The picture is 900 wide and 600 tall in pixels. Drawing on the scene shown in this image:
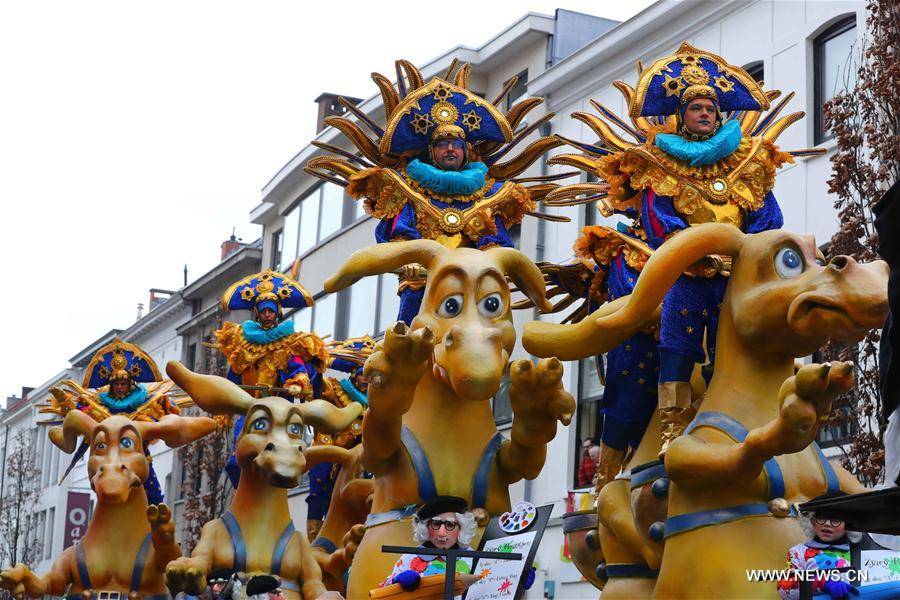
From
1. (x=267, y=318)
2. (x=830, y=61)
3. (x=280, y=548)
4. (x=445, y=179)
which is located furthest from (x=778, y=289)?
(x=830, y=61)

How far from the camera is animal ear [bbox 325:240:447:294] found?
5762 millimetres

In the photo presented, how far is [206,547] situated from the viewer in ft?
23.1

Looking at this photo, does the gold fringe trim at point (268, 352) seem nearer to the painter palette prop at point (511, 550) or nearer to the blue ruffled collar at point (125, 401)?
the blue ruffled collar at point (125, 401)

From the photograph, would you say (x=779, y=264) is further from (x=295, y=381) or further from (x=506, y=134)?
(x=295, y=381)

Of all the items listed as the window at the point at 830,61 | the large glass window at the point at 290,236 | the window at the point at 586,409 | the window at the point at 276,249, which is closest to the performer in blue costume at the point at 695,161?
the window at the point at 830,61

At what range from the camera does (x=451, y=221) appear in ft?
21.2

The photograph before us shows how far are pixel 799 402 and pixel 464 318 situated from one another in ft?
5.64

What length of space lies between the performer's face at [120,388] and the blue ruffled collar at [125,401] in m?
0.03

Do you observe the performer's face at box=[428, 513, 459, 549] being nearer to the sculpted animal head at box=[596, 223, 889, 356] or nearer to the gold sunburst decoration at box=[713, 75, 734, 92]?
the sculpted animal head at box=[596, 223, 889, 356]

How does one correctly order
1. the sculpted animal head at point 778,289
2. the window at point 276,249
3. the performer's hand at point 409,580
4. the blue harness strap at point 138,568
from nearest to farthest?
1. the sculpted animal head at point 778,289
2. the performer's hand at point 409,580
3. the blue harness strap at point 138,568
4. the window at point 276,249

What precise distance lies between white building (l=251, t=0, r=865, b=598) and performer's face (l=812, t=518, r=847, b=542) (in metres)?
6.59

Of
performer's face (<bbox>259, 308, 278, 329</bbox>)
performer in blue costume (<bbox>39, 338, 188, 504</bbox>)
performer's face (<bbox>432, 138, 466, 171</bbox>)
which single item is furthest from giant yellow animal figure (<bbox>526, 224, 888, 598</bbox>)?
performer in blue costume (<bbox>39, 338, 188, 504</bbox>)

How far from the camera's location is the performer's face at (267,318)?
27.7 ft

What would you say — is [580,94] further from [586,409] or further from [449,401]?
[449,401]
